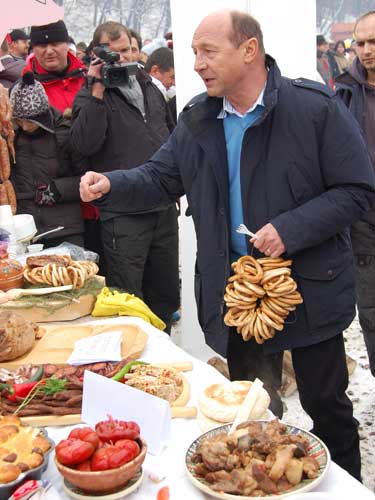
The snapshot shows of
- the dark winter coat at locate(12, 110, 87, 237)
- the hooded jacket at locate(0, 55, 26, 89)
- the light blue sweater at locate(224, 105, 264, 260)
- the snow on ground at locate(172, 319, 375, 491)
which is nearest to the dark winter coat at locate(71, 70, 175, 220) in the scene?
the dark winter coat at locate(12, 110, 87, 237)

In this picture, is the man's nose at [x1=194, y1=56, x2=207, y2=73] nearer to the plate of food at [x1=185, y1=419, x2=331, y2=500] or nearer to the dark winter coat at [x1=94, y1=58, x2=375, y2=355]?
the dark winter coat at [x1=94, y1=58, x2=375, y2=355]

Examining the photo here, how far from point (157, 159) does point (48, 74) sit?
5.81 feet

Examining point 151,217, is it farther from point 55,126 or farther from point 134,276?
point 55,126

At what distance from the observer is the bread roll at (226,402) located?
5.79ft

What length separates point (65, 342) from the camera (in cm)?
256

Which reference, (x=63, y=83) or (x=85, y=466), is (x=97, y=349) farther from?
(x=63, y=83)

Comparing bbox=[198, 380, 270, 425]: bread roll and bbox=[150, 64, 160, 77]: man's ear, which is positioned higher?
bbox=[150, 64, 160, 77]: man's ear

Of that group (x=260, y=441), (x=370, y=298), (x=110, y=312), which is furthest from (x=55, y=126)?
(x=260, y=441)

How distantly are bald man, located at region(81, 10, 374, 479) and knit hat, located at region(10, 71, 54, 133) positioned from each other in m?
1.31

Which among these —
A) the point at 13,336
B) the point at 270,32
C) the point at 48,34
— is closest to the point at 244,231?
the point at 13,336

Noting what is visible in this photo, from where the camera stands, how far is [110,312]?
2898 millimetres

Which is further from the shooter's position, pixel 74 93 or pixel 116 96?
pixel 74 93

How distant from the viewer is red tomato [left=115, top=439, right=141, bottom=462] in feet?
5.08

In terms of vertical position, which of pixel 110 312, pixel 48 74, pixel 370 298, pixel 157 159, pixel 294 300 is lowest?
pixel 370 298
